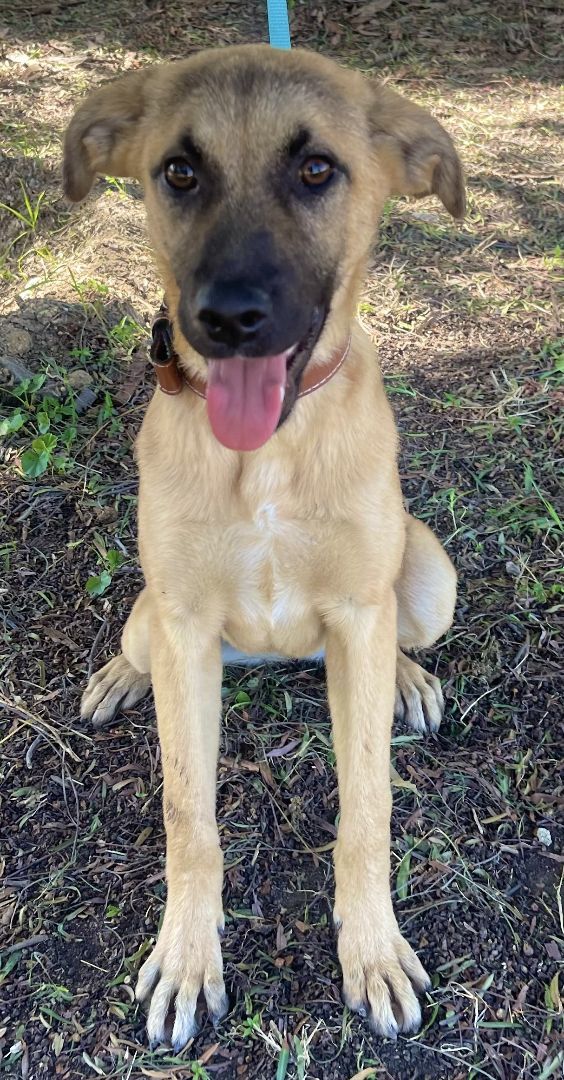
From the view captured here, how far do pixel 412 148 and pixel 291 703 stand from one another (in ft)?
6.14

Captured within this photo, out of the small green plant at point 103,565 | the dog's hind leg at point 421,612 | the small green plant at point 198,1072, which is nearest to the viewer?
the small green plant at point 198,1072

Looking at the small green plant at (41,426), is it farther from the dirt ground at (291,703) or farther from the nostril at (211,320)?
the nostril at (211,320)

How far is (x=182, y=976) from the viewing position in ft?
7.34

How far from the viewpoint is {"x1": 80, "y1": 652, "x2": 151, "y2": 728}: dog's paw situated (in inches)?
116

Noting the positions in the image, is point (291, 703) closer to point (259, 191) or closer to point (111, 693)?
point (111, 693)

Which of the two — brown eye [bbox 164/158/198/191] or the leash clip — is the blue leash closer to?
brown eye [bbox 164/158/198/191]

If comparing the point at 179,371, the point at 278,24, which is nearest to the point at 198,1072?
the point at 179,371

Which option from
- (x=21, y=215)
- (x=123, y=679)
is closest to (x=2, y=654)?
(x=123, y=679)

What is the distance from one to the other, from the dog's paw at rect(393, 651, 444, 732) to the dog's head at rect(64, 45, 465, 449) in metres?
1.27

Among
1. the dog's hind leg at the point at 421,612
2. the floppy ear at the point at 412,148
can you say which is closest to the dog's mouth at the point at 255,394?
the floppy ear at the point at 412,148

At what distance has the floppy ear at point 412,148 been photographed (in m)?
2.19

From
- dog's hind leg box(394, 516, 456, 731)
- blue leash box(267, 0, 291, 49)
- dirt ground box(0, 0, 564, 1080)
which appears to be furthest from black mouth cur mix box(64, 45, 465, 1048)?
blue leash box(267, 0, 291, 49)

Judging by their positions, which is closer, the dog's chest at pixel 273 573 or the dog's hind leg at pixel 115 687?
the dog's chest at pixel 273 573

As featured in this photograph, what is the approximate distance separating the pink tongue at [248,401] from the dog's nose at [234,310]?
7.2 inches
